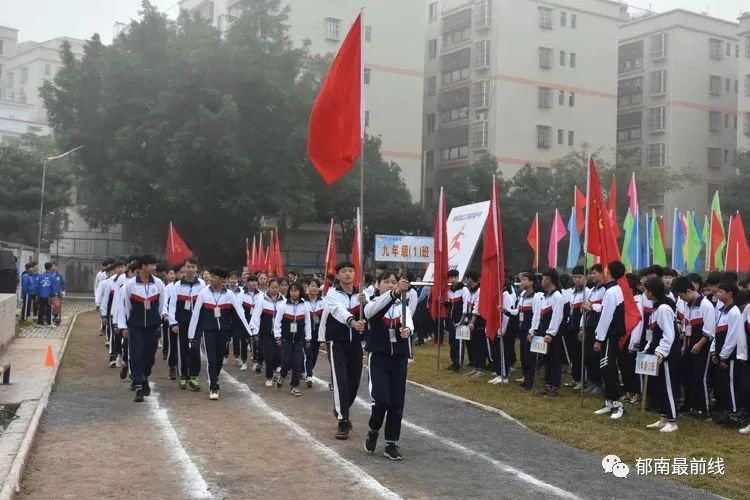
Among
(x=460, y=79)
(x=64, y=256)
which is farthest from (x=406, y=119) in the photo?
(x=64, y=256)

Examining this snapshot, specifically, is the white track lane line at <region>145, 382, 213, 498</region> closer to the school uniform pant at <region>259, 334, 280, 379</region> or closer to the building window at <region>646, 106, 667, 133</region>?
the school uniform pant at <region>259, 334, 280, 379</region>

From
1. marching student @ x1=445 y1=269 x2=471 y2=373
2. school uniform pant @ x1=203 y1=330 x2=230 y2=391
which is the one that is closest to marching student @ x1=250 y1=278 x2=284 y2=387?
school uniform pant @ x1=203 y1=330 x2=230 y2=391

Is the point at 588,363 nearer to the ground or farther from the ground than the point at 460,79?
nearer to the ground

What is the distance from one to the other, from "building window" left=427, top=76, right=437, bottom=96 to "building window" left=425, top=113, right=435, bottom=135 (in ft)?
5.19

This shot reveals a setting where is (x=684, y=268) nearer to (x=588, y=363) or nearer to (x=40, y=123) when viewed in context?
(x=588, y=363)

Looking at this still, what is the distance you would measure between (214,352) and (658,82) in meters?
59.2

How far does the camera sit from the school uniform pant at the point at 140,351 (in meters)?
12.8

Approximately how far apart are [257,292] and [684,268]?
13.1 metres

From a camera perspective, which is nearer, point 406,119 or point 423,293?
point 423,293

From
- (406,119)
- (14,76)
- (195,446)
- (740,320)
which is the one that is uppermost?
(14,76)

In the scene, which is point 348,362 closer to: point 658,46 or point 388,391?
point 388,391

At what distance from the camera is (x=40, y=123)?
79.8m

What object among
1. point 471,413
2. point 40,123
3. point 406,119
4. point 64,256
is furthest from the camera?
point 40,123

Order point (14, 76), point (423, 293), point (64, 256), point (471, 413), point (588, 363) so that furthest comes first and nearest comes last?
1. point (14, 76)
2. point (64, 256)
3. point (423, 293)
4. point (588, 363)
5. point (471, 413)
